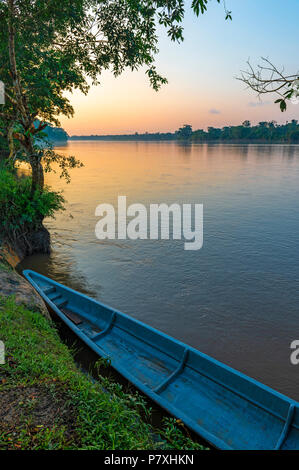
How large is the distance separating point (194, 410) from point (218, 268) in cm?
692

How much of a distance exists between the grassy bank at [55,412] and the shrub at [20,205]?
6.62 m

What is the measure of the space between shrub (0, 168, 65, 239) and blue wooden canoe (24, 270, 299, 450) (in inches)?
192

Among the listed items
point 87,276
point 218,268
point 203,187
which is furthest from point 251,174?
point 87,276

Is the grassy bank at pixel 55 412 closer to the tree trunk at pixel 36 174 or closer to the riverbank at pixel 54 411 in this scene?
the riverbank at pixel 54 411

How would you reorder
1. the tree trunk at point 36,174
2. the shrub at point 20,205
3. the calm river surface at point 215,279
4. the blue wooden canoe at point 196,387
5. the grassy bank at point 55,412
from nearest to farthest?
the grassy bank at point 55,412 → the blue wooden canoe at point 196,387 → the calm river surface at point 215,279 → the tree trunk at point 36,174 → the shrub at point 20,205

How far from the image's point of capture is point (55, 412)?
10.3 ft

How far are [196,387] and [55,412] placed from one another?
2617 millimetres

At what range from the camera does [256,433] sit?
406 cm

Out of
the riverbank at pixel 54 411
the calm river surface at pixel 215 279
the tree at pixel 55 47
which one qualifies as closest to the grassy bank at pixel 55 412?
the riverbank at pixel 54 411

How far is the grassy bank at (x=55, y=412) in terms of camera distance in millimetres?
2809

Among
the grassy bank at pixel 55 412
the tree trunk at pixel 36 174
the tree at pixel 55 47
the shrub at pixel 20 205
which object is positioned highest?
the tree at pixel 55 47

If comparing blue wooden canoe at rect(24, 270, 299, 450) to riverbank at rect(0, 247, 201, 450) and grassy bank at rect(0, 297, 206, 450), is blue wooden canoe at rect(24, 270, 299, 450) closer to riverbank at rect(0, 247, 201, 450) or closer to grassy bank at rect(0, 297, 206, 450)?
riverbank at rect(0, 247, 201, 450)

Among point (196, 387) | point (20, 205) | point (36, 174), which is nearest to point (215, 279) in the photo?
point (196, 387)

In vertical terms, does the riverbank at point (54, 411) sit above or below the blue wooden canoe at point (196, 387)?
above
